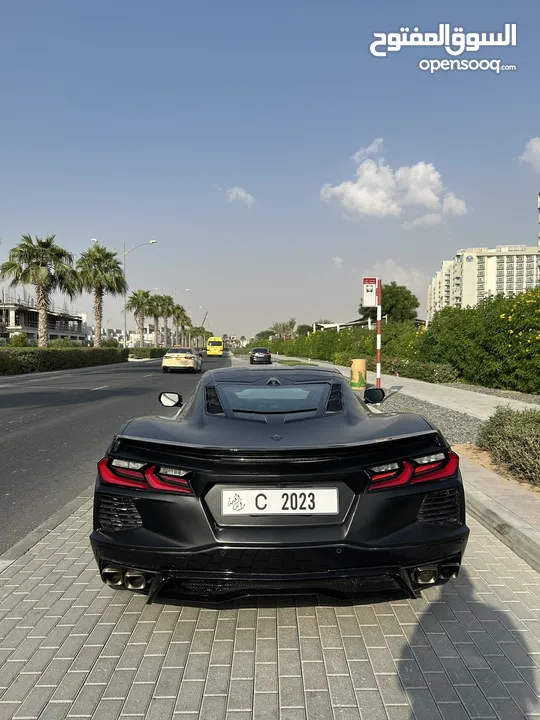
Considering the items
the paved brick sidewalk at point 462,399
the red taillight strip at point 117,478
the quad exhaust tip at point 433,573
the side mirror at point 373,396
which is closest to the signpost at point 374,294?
the paved brick sidewalk at point 462,399

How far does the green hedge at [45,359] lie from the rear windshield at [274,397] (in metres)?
25.4

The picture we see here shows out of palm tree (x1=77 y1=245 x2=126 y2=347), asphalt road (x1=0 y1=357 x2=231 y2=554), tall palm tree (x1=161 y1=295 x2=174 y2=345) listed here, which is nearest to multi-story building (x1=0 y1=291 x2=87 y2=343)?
tall palm tree (x1=161 y1=295 x2=174 y2=345)

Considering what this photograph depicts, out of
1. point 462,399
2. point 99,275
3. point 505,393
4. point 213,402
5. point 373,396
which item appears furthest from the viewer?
point 99,275

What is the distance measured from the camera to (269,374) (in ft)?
14.2

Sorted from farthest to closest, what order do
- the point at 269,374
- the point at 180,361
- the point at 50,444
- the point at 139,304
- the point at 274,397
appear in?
1. the point at 139,304
2. the point at 180,361
3. the point at 50,444
4. the point at 269,374
5. the point at 274,397

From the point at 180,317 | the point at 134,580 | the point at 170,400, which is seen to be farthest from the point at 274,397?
the point at 180,317

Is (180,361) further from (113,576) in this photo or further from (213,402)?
(113,576)

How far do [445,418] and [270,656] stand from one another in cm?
878

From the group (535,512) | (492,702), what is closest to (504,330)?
(535,512)

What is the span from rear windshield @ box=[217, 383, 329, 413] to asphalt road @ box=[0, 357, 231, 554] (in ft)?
7.09

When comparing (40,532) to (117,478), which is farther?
(40,532)

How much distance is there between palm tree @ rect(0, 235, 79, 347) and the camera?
3319 cm

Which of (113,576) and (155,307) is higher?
(155,307)

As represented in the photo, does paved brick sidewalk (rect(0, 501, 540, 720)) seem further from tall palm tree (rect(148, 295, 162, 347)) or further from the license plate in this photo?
tall palm tree (rect(148, 295, 162, 347))
